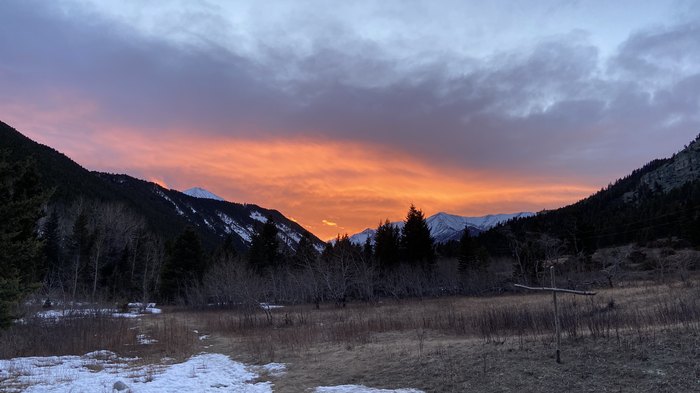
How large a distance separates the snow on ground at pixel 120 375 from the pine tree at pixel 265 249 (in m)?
56.9

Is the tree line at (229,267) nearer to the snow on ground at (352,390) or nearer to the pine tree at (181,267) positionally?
the pine tree at (181,267)

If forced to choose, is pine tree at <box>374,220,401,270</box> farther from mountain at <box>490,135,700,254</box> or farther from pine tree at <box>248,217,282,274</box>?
mountain at <box>490,135,700,254</box>

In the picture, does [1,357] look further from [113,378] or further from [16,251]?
[113,378]

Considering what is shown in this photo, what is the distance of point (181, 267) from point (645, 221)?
105082mm

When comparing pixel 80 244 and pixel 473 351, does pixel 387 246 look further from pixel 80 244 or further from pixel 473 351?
pixel 473 351

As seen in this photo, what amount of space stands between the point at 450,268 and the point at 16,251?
56766 mm

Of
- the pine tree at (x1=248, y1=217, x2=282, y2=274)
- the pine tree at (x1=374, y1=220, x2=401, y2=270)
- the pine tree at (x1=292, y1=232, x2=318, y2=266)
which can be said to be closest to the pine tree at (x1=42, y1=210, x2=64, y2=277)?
the pine tree at (x1=248, y1=217, x2=282, y2=274)

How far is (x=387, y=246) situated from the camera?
2808 inches

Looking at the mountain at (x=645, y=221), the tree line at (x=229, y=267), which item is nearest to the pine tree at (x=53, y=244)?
the tree line at (x=229, y=267)

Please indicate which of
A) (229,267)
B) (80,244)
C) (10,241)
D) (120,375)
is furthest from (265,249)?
(120,375)

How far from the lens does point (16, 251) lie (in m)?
17.0

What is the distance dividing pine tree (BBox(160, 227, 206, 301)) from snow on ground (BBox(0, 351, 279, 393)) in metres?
46.7

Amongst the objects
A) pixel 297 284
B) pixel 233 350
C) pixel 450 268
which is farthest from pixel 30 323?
pixel 450 268

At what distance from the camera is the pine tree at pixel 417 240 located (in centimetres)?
6800
